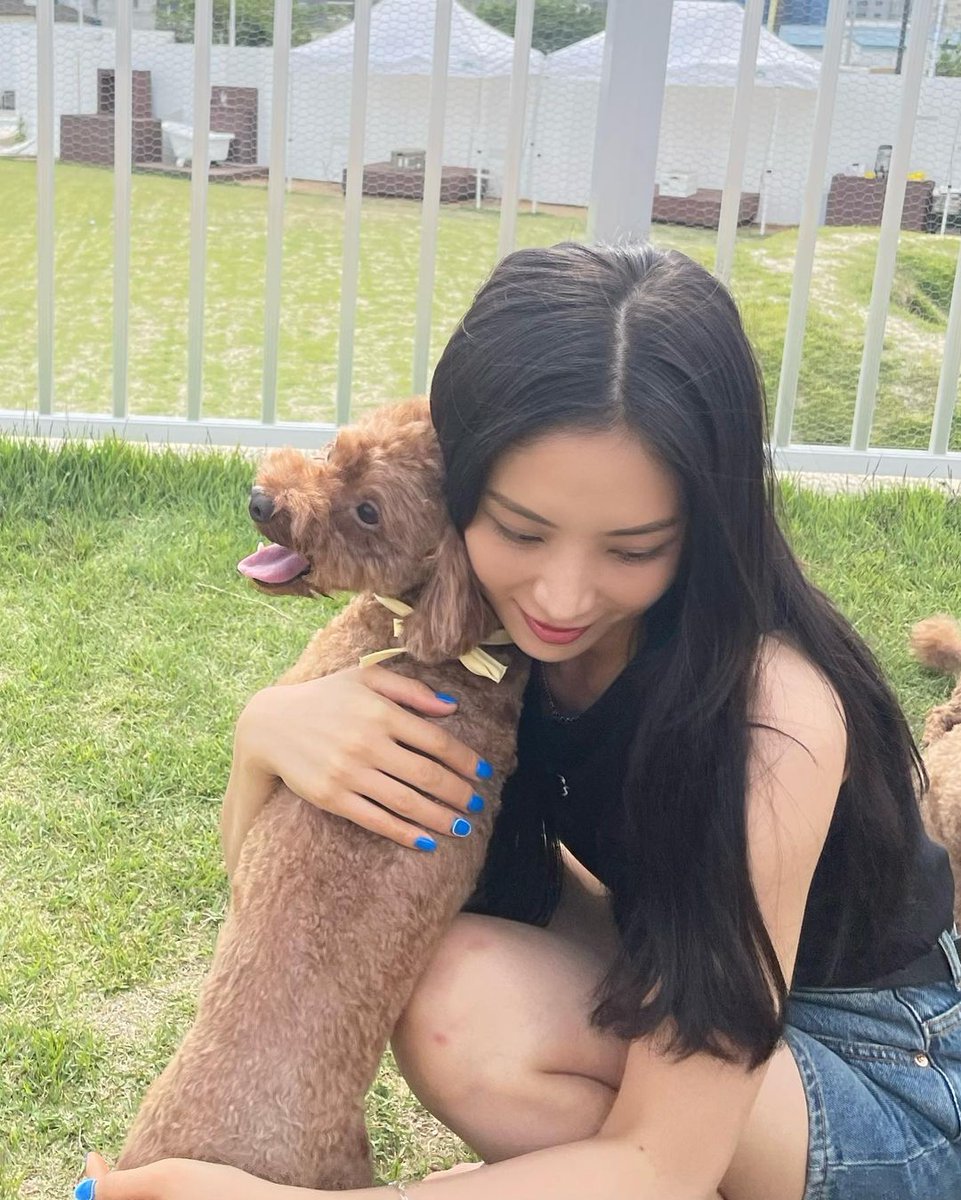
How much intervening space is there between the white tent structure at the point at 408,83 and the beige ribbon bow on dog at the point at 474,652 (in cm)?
240

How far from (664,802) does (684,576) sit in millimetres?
228

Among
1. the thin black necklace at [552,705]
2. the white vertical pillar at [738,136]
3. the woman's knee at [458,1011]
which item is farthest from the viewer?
the white vertical pillar at [738,136]

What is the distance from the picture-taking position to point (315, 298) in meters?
4.41

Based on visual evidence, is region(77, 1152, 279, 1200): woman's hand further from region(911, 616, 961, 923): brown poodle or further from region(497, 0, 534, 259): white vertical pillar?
region(497, 0, 534, 259): white vertical pillar

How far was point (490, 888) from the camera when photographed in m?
1.68

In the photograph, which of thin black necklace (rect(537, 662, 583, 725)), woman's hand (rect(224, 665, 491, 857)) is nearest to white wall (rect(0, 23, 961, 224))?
thin black necklace (rect(537, 662, 583, 725))

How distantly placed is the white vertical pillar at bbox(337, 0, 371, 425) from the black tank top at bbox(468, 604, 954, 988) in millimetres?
2194

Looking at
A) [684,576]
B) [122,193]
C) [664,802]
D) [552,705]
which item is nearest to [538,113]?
[122,193]

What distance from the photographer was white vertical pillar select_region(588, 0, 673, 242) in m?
3.24

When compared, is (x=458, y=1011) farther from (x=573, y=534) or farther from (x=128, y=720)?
(x=128, y=720)

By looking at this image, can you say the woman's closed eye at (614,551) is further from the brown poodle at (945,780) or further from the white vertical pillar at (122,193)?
the white vertical pillar at (122,193)

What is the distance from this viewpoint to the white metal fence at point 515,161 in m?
3.44

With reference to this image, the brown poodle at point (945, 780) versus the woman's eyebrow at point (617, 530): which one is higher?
the woman's eyebrow at point (617, 530)

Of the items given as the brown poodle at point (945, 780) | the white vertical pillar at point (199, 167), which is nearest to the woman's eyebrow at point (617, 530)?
the brown poodle at point (945, 780)
